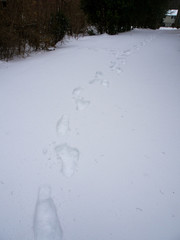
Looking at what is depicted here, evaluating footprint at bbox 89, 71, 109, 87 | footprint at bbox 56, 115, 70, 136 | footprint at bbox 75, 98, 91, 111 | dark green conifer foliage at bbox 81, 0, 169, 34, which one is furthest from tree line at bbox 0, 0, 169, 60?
footprint at bbox 56, 115, 70, 136

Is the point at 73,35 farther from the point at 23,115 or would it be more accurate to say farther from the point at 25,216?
the point at 25,216

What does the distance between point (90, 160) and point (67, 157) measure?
0.52 ft

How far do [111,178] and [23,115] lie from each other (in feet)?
3.15

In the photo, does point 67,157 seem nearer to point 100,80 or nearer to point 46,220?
point 46,220

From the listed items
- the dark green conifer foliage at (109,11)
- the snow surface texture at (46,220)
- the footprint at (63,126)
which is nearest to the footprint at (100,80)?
the footprint at (63,126)

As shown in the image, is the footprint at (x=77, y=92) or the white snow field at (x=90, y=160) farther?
the footprint at (x=77, y=92)

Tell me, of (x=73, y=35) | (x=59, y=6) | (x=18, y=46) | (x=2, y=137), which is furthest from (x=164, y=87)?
(x=73, y=35)

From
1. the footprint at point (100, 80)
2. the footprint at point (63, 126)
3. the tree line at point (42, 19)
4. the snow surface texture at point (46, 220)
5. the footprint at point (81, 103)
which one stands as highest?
the tree line at point (42, 19)

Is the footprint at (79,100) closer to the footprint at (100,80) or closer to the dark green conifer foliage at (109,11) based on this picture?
the footprint at (100,80)

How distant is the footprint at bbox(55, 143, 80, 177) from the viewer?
2.90ft

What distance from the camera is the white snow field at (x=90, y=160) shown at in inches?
27.0

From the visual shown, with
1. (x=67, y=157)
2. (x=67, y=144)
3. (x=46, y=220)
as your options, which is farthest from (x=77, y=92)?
(x=46, y=220)

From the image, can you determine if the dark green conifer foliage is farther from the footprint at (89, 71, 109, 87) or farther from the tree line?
the footprint at (89, 71, 109, 87)

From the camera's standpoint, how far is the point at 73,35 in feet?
18.2
